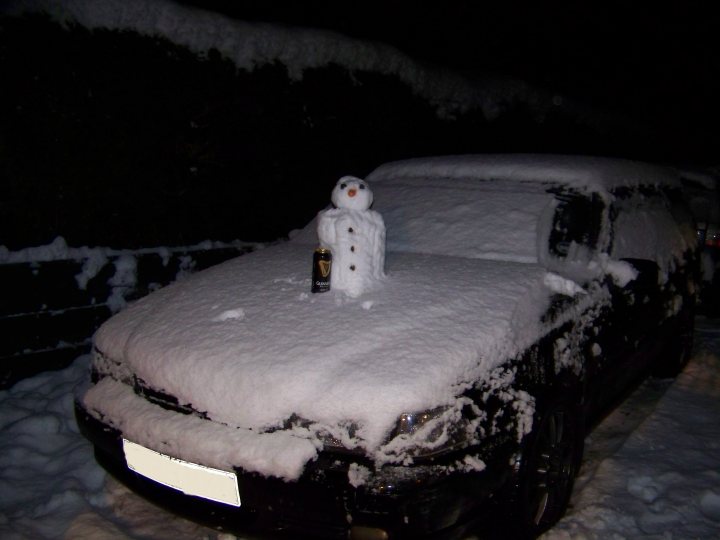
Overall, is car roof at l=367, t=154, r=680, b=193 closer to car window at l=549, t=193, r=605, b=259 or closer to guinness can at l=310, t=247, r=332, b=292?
car window at l=549, t=193, r=605, b=259

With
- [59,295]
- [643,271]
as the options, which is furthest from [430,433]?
[59,295]

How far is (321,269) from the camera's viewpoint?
7.61ft

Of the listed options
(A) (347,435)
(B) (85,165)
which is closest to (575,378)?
(A) (347,435)

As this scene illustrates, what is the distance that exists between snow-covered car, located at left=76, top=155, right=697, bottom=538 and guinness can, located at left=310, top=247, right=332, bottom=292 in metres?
0.07

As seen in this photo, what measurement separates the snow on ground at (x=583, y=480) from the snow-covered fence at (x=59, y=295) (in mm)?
287

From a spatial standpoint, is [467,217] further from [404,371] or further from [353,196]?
[404,371]

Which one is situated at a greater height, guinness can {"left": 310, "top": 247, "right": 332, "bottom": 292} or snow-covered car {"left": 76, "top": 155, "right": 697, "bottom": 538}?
guinness can {"left": 310, "top": 247, "right": 332, "bottom": 292}

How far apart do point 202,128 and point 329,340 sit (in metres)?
3.22

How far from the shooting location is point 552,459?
7.26ft

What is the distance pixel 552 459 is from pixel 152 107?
147 inches

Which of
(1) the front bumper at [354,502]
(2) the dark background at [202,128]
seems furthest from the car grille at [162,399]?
(2) the dark background at [202,128]

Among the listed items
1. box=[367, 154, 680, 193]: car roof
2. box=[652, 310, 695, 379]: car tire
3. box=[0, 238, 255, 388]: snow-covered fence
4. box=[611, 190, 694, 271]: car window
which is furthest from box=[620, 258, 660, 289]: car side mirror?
box=[0, 238, 255, 388]: snow-covered fence

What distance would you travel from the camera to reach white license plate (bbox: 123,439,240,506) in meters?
1.73

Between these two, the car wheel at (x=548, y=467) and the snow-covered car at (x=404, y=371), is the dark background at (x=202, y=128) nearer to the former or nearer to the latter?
the snow-covered car at (x=404, y=371)
